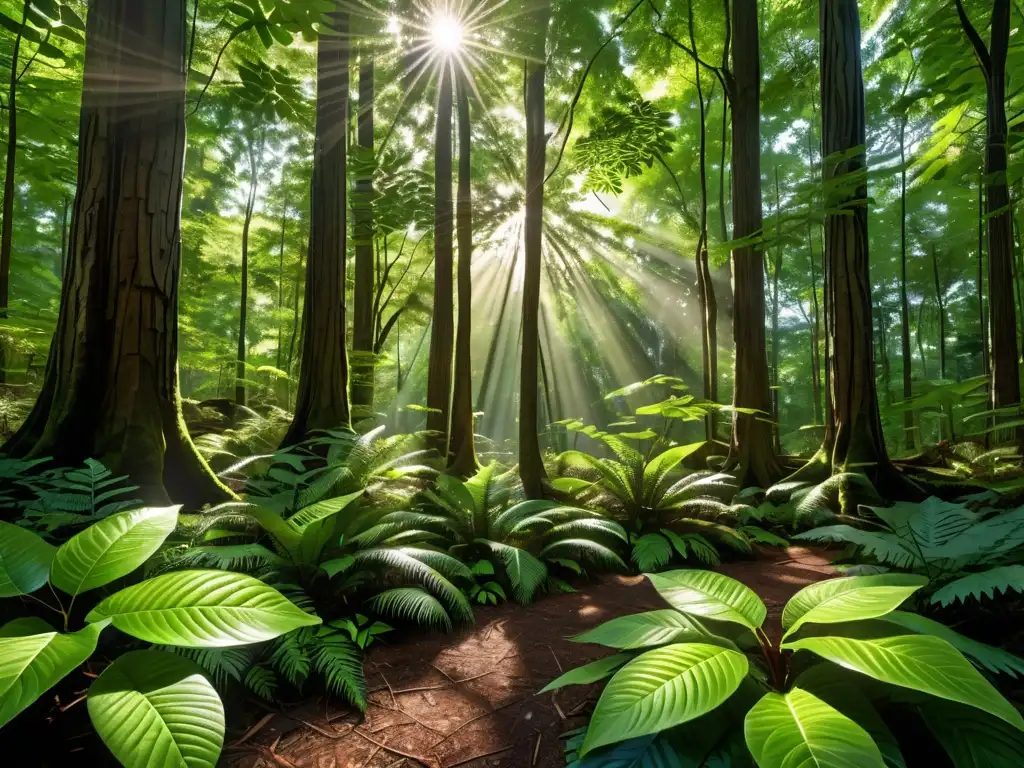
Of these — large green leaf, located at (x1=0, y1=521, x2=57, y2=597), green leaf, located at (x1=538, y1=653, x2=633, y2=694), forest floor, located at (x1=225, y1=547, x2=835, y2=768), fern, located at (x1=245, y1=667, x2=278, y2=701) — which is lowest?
forest floor, located at (x1=225, y1=547, x2=835, y2=768)

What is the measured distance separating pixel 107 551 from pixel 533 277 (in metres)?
5.45

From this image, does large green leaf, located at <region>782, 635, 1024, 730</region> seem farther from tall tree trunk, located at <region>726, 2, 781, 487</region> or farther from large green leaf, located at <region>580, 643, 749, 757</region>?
tall tree trunk, located at <region>726, 2, 781, 487</region>

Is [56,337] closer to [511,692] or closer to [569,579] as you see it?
[511,692]

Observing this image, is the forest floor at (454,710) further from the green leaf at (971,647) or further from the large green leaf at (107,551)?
the green leaf at (971,647)

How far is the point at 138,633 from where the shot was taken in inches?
51.8

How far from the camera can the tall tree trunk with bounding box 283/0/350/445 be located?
18.1 feet

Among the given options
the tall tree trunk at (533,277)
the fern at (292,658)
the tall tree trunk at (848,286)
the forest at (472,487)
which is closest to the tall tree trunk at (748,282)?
the forest at (472,487)

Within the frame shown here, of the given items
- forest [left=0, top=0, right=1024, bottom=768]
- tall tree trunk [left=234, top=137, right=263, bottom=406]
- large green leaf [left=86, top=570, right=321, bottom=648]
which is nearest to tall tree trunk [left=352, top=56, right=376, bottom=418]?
forest [left=0, top=0, right=1024, bottom=768]

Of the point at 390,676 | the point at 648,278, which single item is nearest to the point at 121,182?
the point at 390,676

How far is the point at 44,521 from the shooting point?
235 cm

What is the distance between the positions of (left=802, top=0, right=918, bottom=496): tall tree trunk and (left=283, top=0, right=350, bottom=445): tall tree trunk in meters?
5.42

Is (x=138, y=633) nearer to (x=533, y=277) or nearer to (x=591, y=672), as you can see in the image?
(x=591, y=672)

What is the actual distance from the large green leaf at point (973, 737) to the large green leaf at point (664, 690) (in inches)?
19.8

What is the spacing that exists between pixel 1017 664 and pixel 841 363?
177 inches
